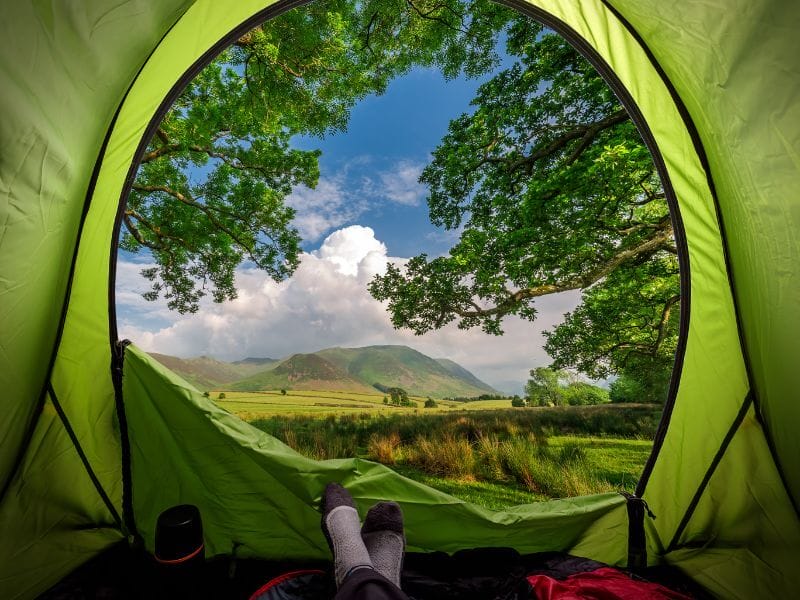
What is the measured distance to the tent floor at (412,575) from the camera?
1.12 meters

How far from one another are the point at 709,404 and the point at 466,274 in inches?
154

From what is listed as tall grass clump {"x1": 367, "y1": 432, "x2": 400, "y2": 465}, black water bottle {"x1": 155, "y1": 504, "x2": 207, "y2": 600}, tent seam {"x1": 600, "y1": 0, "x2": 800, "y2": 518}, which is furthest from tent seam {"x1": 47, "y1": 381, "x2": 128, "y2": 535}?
tall grass clump {"x1": 367, "y1": 432, "x2": 400, "y2": 465}

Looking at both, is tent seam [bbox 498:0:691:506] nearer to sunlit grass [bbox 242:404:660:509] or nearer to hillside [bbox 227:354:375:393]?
sunlit grass [bbox 242:404:660:509]

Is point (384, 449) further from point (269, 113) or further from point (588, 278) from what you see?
point (269, 113)

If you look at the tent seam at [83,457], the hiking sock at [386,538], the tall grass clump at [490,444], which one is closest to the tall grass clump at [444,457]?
the tall grass clump at [490,444]

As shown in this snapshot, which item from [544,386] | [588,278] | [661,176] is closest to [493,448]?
[588,278]

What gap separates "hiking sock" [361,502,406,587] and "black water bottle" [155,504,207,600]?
1.77 ft

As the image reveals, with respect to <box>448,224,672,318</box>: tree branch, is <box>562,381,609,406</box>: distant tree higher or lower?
lower

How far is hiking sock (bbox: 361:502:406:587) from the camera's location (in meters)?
1.02

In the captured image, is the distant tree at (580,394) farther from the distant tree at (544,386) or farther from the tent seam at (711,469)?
the tent seam at (711,469)

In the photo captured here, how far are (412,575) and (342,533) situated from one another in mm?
454

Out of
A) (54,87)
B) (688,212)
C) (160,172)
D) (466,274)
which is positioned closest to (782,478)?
(688,212)

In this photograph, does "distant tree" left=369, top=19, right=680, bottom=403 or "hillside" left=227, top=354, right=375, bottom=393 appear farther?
"hillside" left=227, top=354, right=375, bottom=393

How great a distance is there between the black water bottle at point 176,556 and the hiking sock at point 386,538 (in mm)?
541
